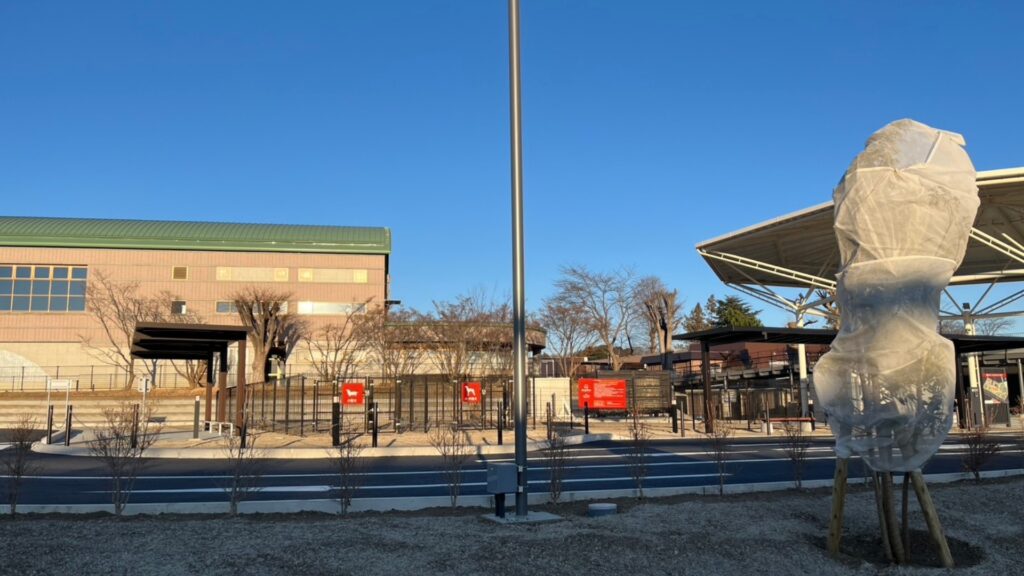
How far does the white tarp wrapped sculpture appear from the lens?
8.41 metres

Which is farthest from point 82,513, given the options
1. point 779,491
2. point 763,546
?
point 779,491

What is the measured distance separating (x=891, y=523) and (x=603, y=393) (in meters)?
26.5

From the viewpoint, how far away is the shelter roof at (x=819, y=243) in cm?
3425

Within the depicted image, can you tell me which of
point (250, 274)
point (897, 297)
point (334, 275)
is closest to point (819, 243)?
point (334, 275)

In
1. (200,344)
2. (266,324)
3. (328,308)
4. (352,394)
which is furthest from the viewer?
(328,308)

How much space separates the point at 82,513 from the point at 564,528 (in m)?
6.24

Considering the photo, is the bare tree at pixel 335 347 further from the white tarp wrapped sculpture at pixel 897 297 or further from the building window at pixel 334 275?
the white tarp wrapped sculpture at pixel 897 297

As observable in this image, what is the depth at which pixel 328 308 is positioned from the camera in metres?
53.8

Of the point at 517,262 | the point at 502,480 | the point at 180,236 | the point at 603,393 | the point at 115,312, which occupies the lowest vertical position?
the point at 502,480

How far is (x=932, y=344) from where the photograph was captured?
8.35m

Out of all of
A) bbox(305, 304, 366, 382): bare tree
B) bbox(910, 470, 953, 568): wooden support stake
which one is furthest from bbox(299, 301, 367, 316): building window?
bbox(910, 470, 953, 568): wooden support stake

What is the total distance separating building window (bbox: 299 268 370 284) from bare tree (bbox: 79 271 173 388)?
866cm

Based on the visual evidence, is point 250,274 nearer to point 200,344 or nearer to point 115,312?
point 115,312

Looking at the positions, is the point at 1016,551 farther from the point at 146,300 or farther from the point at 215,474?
the point at 146,300
